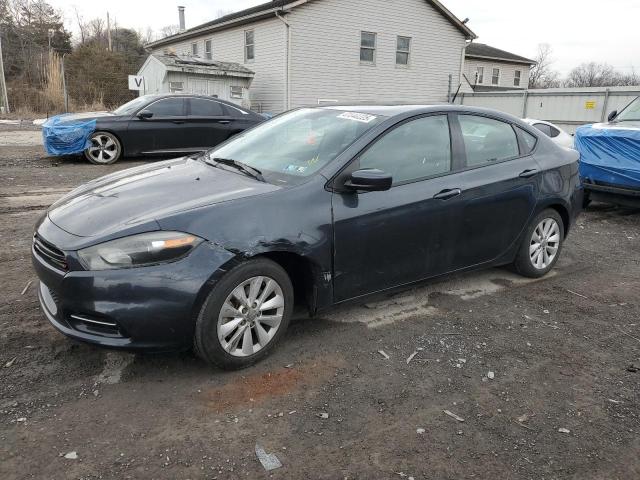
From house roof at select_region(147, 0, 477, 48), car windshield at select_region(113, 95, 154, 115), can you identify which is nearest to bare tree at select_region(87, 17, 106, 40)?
house roof at select_region(147, 0, 477, 48)

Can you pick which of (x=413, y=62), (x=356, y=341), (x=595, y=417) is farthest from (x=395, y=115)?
(x=413, y=62)

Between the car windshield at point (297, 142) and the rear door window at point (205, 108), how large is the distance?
752cm

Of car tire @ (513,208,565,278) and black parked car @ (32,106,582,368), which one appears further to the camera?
car tire @ (513,208,565,278)

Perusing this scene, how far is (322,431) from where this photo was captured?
8.90 feet

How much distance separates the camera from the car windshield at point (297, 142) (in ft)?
11.9

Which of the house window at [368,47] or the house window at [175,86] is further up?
the house window at [368,47]

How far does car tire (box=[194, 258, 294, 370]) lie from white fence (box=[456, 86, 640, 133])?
16789 millimetres

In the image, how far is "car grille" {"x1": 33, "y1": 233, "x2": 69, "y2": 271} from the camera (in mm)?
2914

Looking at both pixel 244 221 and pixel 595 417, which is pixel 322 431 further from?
pixel 595 417

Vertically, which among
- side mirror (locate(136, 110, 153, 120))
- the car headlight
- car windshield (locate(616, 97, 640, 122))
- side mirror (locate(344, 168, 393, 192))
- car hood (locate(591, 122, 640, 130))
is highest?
car windshield (locate(616, 97, 640, 122))

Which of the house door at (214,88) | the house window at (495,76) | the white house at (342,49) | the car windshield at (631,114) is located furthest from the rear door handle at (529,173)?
the house window at (495,76)

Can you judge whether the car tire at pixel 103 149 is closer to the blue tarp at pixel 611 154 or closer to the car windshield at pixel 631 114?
the blue tarp at pixel 611 154

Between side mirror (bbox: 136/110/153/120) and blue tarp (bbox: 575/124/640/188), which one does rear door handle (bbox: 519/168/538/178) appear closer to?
blue tarp (bbox: 575/124/640/188)

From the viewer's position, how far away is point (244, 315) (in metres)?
3.13
